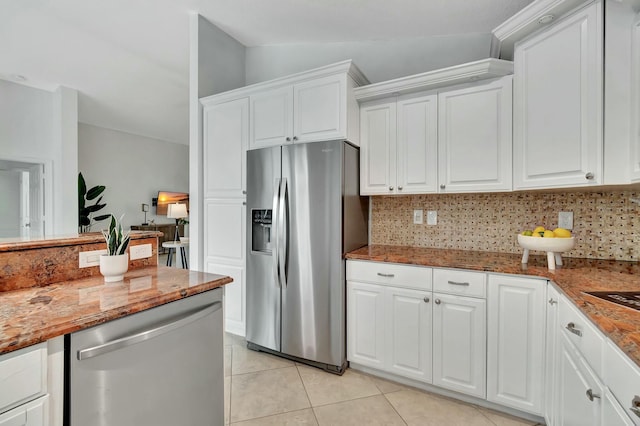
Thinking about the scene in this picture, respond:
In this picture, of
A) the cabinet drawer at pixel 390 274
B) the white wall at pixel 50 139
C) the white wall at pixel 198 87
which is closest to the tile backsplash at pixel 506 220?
the cabinet drawer at pixel 390 274

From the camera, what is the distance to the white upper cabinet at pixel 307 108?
2.32 meters

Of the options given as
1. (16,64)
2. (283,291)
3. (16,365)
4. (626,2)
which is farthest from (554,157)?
(16,64)

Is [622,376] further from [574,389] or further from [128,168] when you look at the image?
[128,168]

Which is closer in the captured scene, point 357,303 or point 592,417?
point 592,417

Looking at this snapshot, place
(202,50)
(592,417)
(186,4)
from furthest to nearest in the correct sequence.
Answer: (202,50) < (186,4) < (592,417)

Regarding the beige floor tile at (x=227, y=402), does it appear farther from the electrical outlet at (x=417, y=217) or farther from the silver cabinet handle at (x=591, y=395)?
the electrical outlet at (x=417, y=217)

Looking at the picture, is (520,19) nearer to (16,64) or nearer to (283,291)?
(283,291)

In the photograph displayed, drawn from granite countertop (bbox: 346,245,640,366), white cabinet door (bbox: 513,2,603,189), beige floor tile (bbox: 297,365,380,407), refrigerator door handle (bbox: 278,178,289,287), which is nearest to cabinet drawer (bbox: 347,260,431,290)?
granite countertop (bbox: 346,245,640,366)

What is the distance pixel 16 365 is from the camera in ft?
2.63

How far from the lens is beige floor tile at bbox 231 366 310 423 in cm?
191

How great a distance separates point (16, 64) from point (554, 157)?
615 cm

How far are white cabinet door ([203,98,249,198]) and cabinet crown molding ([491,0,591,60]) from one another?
2.05m

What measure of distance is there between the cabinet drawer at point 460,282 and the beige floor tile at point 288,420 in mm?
1129

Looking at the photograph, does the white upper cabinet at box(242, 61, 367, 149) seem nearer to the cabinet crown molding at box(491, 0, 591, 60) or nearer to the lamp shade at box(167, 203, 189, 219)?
the cabinet crown molding at box(491, 0, 591, 60)
